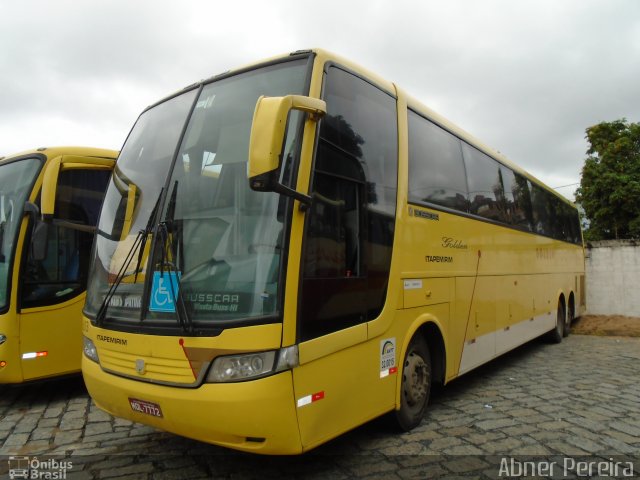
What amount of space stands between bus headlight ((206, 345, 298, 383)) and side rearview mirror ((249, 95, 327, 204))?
106 cm

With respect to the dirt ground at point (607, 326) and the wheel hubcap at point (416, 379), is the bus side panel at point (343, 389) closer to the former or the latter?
the wheel hubcap at point (416, 379)

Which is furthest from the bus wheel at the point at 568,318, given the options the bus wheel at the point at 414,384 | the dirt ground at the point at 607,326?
the bus wheel at the point at 414,384

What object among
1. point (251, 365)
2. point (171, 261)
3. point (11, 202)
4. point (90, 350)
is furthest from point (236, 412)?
point (11, 202)

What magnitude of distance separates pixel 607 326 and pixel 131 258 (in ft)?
46.4

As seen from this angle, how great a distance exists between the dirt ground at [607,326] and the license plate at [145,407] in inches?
506

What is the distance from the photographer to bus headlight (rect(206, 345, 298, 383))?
10.3 feet

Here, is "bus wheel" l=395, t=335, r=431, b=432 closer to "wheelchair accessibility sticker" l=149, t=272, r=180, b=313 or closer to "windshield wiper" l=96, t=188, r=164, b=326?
"wheelchair accessibility sticker" l=149, t=272, r=180, b=313

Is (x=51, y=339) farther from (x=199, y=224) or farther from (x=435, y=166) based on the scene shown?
(x=435, y=166)

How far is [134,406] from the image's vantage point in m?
3.60

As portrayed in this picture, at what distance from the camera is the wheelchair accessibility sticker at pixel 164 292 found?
11.2ft

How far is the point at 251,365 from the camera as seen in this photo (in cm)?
317

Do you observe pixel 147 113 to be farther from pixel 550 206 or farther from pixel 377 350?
pixel 550 206

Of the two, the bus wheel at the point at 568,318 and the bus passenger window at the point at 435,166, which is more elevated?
the bus passenger window at the point at 435,166

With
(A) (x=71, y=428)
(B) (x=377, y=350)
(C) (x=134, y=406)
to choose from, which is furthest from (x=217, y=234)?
(A) (x=71, y=428)
